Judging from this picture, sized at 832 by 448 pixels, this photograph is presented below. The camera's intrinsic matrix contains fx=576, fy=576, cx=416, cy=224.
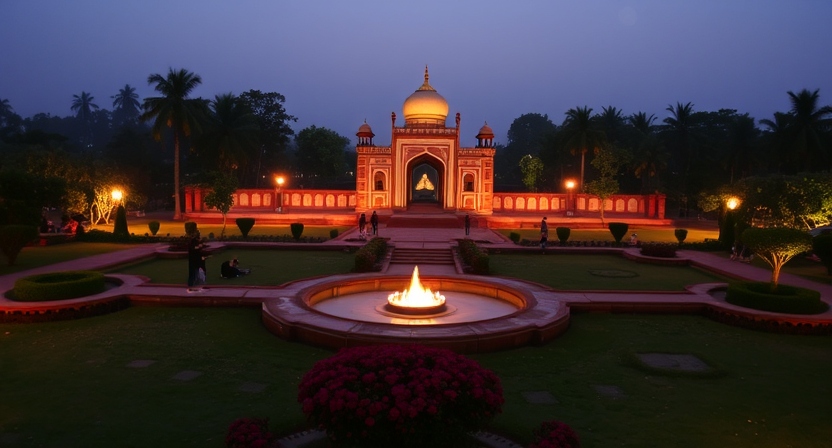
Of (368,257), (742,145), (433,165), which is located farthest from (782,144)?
(368,257)

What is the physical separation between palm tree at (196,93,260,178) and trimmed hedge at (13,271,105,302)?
30.4 metres

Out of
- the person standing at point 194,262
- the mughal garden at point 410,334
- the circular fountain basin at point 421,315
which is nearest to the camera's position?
the mughal garden at point 410,334

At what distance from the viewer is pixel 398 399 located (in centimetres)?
483

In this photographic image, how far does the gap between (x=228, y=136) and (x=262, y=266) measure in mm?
27021

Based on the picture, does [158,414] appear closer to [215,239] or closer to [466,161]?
[215,239]

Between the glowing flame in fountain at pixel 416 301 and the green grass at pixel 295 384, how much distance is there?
8.52ft

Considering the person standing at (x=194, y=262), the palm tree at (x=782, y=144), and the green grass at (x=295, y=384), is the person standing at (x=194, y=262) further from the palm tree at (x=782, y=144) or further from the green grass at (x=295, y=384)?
the palm tree at (x=782, y=144)

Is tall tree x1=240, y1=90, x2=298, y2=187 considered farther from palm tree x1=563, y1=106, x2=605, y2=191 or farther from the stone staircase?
the stone staircase

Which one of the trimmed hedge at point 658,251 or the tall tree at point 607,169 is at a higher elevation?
the tall tree at point 607,169

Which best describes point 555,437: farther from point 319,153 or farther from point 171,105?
point 319,153

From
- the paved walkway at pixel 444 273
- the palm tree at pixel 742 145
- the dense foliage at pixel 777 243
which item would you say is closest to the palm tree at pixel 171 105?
the paved walkway at pixel 444 273

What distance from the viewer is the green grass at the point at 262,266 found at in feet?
52.9

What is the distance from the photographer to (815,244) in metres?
17.9

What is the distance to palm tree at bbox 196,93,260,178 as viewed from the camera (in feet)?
140
